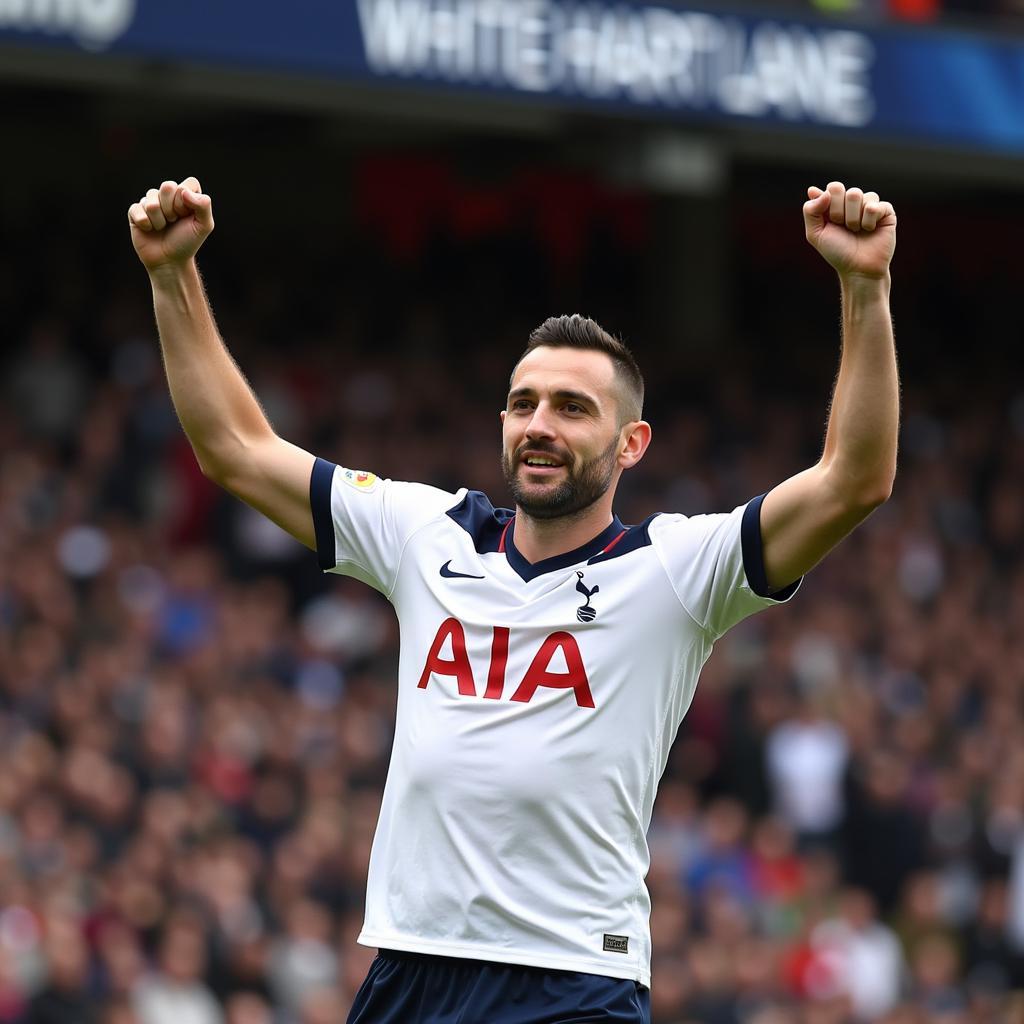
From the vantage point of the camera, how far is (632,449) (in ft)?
15.2

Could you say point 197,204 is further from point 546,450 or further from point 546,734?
point 546,734

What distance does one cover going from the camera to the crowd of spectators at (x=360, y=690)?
10.3 m

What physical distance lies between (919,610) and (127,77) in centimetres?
674

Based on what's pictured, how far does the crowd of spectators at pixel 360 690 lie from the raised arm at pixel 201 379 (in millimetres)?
5170

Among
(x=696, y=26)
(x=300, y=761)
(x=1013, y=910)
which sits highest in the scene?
(x=696, y=26)

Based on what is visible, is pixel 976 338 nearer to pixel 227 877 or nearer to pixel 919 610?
pixel 919 610

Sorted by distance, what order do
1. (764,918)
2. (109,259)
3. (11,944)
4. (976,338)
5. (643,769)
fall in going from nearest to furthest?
1. (643,769)
2. (11,944)
3. (764,918)
4. (109,259)
5. (976,338)

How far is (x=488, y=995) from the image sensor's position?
4246mm

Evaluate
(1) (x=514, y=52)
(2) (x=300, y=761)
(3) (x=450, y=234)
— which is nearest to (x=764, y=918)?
(2) (x=300, y=761)

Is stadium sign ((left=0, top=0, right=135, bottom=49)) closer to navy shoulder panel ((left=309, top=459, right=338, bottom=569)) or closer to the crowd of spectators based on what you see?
the crowd of spectators

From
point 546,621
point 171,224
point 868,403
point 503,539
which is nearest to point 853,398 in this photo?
point 868,403

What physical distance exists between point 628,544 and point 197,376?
0.98 meters

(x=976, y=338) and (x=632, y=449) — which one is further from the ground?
(x=976, y=338)

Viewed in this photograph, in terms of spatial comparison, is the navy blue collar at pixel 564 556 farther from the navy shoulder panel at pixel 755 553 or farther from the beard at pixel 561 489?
the navy shoulder panel at pixel 755 553
